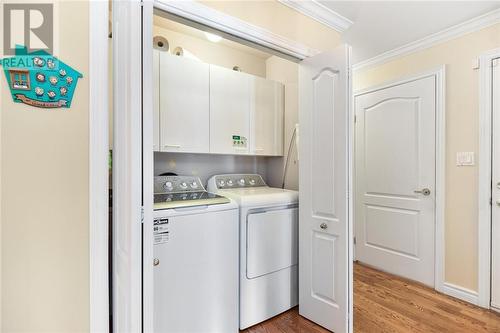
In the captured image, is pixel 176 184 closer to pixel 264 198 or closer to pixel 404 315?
pixel 264 198

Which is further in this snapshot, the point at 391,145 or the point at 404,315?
the point at 391,145

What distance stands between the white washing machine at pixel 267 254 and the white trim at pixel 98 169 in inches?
35.0

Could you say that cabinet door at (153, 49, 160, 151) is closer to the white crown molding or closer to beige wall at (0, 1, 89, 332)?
beige wall at (0, 1, 89, 332)

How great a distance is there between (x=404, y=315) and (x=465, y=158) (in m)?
1.49

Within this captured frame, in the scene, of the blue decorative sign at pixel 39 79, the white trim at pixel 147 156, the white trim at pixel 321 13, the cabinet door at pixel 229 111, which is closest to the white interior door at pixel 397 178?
the white trim at pixel 321 13

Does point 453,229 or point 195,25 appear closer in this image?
point 195,25

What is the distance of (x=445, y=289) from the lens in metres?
2.32

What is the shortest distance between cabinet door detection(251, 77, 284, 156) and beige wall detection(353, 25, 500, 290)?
1.61 meters

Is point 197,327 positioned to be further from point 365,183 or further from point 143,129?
point 365,183

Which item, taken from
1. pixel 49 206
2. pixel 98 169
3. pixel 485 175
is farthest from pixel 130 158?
pixel 485 175

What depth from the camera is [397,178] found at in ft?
8.88

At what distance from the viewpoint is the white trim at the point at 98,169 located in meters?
1.14

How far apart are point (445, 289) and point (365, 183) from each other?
1.28 m

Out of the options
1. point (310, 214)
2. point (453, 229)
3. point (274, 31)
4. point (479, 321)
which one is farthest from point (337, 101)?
point (479, 321)
